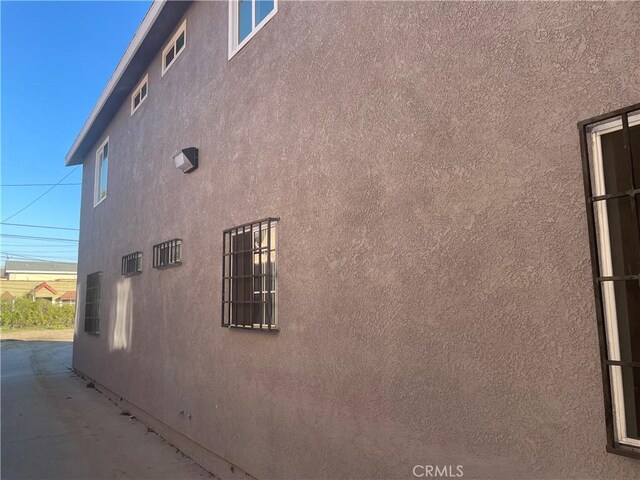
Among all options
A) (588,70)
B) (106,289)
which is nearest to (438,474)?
(588,70)

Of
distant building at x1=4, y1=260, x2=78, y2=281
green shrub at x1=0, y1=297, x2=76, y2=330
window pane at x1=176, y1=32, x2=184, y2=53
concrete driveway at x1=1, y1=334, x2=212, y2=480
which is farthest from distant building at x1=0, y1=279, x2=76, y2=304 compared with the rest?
window pane at x1=176, y1=32, x2=184, y2=53

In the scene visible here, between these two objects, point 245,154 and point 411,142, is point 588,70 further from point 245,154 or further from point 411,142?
point 245,154

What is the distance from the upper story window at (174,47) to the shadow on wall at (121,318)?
3.75 m

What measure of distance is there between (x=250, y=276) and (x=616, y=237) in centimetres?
305

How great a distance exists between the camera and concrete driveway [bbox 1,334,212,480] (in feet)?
15.8

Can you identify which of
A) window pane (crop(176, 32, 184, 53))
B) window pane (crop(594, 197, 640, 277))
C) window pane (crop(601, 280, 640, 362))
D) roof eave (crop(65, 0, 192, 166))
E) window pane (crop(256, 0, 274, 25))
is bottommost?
window pane (crop(601, 280, 640, 362))

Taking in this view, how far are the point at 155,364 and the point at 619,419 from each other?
238 inches

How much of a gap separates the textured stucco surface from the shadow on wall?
3.27 metres

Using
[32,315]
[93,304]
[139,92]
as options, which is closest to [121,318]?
[93,304]

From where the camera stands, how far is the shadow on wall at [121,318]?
7.92 m

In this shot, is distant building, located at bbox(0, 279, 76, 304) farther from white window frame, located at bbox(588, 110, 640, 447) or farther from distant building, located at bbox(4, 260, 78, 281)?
white window frame, located at bbox(588, 110, 640, 447)

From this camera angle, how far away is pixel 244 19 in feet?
16.5

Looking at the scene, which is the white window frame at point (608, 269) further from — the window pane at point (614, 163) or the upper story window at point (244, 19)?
the upper story window at point (244, 19)

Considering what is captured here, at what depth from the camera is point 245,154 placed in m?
4.63
